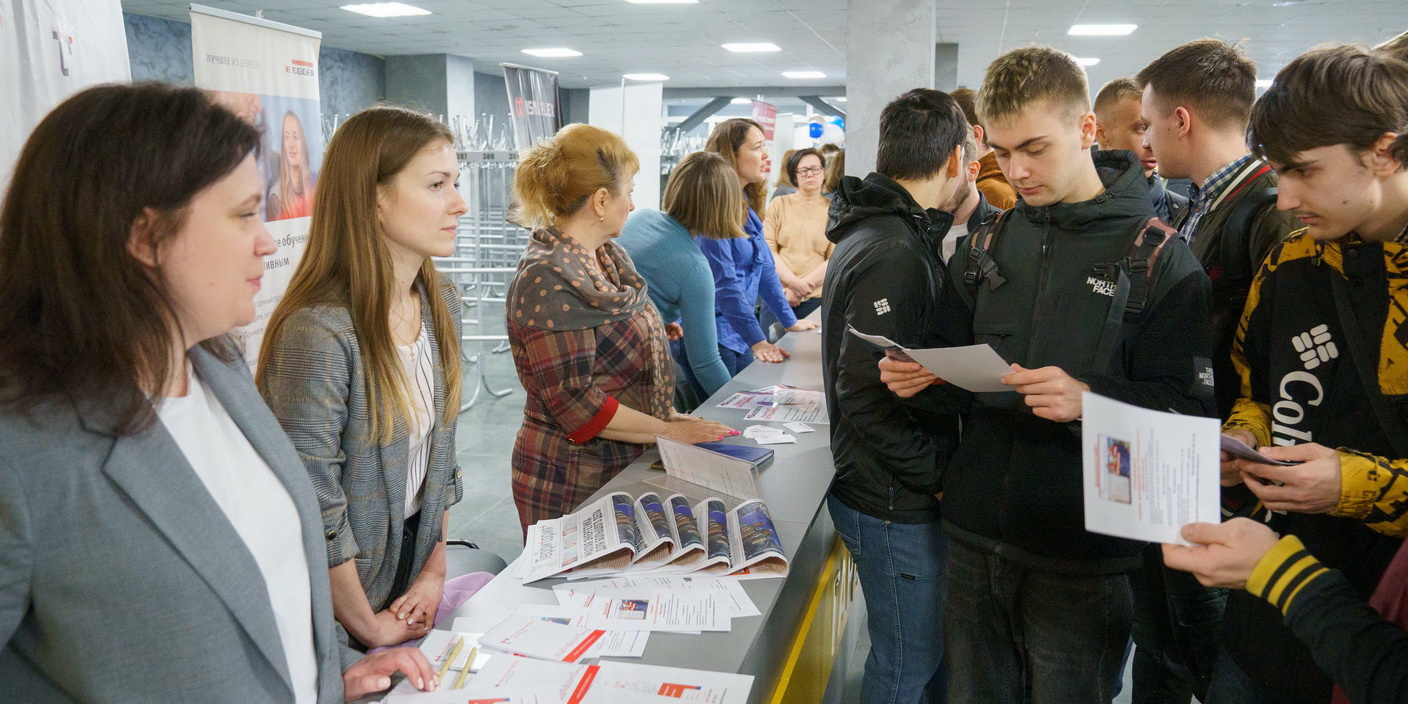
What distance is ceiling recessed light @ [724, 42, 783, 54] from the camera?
13430 mm

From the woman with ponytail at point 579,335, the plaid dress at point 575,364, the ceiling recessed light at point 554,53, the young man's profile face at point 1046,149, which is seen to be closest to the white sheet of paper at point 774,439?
the woman with ponytail at point 579,335

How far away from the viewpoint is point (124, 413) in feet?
2.98

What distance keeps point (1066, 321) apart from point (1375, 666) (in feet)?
2.40

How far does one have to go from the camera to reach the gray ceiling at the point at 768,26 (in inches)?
398

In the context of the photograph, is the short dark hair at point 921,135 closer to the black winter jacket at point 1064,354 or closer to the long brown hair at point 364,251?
the black winter jacket at point 1064,354

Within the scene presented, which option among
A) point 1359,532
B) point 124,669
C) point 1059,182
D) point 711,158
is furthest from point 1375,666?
point 711,158

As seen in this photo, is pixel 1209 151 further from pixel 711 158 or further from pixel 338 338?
pixel 338 338

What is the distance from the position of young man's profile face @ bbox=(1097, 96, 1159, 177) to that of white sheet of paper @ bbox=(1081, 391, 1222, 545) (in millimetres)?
2216

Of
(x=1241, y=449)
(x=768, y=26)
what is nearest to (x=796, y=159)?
(x=1241, y=449)

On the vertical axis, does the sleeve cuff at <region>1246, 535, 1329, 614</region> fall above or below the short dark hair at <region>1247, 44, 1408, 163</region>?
below

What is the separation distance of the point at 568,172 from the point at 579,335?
0.42 meters

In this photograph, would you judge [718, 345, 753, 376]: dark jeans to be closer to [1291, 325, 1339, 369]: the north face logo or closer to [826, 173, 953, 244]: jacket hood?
[826, 173, 953, 244]: jacket hood

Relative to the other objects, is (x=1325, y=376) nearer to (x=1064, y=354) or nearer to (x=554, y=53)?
(x=1064, y=354)

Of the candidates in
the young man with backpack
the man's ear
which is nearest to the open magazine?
the man's ear
